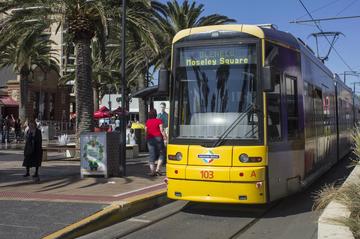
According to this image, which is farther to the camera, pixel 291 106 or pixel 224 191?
pixel 291 106

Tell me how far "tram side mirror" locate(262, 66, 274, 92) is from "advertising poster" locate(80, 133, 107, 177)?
19.1ft

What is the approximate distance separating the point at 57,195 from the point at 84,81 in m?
9.43

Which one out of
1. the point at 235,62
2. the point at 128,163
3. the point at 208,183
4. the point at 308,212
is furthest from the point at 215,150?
the point at 128,163

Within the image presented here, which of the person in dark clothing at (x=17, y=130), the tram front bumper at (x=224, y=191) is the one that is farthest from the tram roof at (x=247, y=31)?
the person in dark clothing at (x=17, y=130)

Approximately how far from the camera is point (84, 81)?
20172 mm

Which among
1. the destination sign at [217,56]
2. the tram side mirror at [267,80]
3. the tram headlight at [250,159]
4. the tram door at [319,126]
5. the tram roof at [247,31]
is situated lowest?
the tram headlight at [250,159]

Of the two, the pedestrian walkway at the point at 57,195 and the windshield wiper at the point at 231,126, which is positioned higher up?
the windshield wiper at the point at 231,126

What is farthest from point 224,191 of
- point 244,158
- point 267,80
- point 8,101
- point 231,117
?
point 8,101

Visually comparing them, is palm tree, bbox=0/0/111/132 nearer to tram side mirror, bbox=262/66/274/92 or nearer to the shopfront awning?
tram side mirror, bbox=262/66/274/92

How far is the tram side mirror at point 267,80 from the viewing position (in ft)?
31.3

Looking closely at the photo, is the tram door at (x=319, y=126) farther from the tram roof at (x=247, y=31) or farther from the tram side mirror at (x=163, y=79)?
the tram side mirror at (x=163, y=79)

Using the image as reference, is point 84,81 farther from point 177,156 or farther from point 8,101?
point 8,101

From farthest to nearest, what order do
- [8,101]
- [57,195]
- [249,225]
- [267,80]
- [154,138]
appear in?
1. [8,101]
2. [154,138]
3. [57,195]
4. [267,80]
5. [249,225]

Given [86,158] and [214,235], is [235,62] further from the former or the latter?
[86,158]
